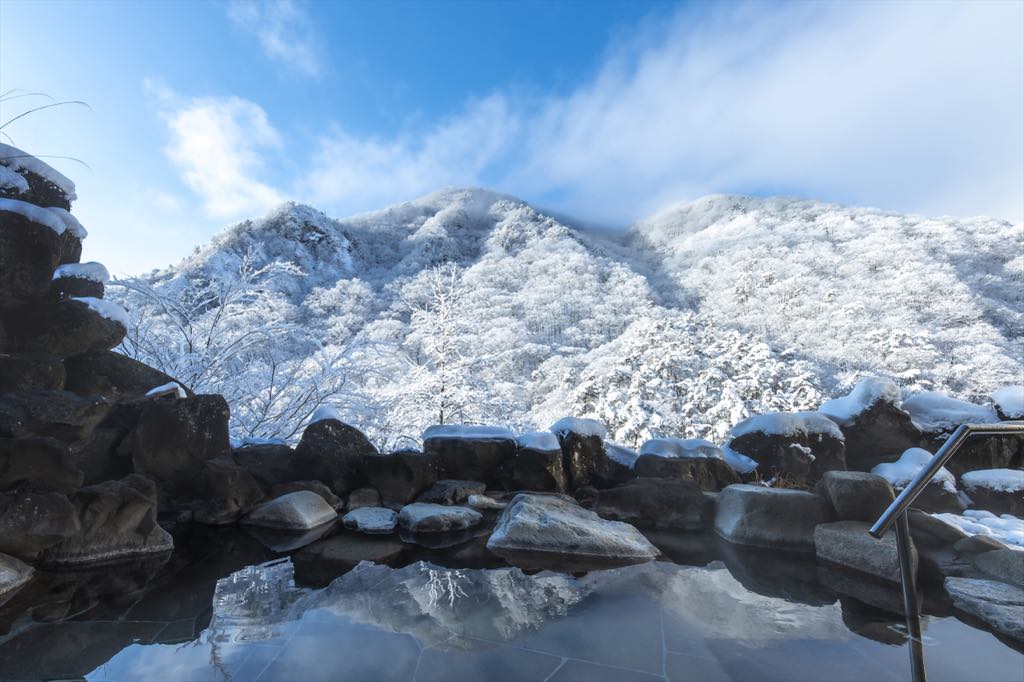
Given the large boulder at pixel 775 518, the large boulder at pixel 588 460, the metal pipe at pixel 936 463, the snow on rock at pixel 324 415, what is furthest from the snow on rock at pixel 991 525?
the snow on rock at pixel 324 415

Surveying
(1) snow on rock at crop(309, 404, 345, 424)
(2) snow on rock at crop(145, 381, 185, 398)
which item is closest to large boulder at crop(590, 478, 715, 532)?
(1) snow on rock at crop(309, 404, 345, 424)

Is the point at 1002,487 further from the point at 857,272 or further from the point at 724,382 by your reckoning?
the point at 857,272

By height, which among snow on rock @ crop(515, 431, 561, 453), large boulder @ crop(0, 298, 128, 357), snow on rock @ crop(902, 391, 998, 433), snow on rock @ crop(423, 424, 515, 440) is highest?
large boulder @ crop(0, 298, 128, 357)

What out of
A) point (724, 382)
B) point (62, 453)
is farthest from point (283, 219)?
point (62, 453)

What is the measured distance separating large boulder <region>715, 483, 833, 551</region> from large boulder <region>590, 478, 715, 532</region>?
1.25 feet

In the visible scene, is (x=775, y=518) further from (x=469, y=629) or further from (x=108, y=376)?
(x=108, y=376)

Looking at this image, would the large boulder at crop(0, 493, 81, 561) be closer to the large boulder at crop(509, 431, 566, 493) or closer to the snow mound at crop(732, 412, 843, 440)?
the large boulder at crop(509, 431, 566, 493)

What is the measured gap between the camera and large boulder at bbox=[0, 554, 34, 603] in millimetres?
2797

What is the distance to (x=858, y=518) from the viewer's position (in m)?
4.11

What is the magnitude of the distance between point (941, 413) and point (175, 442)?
35.9 feet

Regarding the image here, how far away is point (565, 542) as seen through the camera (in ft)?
13.2

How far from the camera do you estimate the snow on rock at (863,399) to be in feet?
23.2

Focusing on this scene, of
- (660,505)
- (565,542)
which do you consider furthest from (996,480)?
(565,542)

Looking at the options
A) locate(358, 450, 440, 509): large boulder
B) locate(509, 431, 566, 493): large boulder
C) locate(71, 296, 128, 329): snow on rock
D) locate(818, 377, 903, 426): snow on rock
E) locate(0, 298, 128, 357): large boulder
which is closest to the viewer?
locate(0, 298, 128, 357): large boulder
